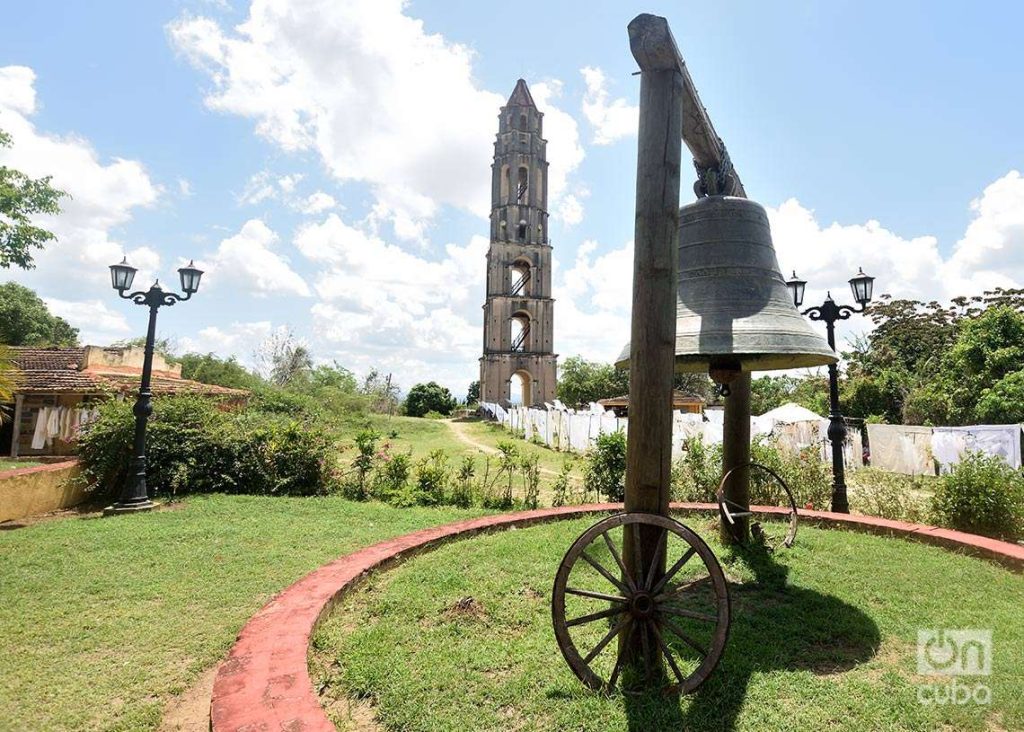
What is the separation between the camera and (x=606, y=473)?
866cm

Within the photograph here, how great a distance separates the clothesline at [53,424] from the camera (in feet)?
51.3

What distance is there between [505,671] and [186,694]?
5.45 ft

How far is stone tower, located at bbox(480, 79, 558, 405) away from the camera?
35094 mm

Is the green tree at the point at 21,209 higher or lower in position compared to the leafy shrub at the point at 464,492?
higher

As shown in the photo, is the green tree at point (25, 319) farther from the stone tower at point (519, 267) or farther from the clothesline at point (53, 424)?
the stone tower at point (519, 267)

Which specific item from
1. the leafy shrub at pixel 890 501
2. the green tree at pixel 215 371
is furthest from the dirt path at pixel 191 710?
the green tree at pixel 215 371

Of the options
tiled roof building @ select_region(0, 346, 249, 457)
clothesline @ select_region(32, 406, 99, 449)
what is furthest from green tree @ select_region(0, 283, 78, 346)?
clothesline @ select_region(32, 406, 99, 449)

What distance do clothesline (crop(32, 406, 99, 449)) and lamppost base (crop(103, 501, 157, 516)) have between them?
36.0 feet

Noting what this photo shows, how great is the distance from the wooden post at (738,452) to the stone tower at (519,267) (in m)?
29.3

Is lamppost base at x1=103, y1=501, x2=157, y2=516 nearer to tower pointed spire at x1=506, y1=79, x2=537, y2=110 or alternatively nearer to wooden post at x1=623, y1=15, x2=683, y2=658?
wooden post at x1=623, y1=15, x2=683, y2=658

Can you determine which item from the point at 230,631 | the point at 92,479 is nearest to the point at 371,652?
the point at 230,631

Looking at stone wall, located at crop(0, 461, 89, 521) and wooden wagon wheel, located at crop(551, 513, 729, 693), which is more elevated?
wooden wagon wheel, located at crop(551, 513, 729, 693)

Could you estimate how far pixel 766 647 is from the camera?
9.82ft

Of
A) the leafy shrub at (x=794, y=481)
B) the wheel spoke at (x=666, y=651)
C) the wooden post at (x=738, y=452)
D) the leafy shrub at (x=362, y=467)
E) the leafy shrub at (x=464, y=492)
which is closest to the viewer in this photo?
the wheel spoke at (x=666, y=651)
